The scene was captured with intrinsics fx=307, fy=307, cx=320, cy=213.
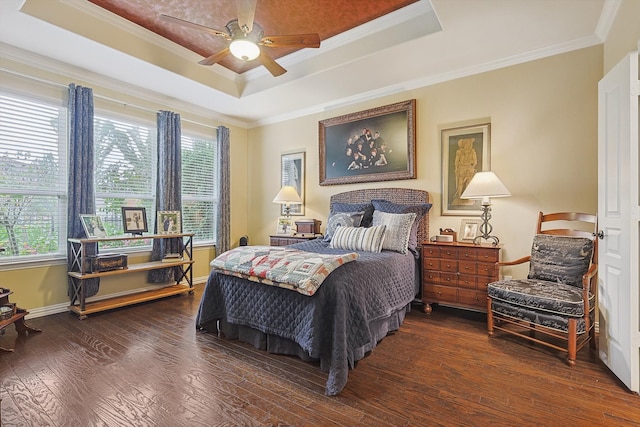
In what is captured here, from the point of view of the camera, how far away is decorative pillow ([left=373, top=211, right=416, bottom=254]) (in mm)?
3350

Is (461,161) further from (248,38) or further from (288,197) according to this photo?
(248,38)

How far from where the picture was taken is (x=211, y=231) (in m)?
5.37

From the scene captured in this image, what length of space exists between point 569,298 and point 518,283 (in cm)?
41

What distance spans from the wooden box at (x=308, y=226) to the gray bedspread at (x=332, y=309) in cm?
163

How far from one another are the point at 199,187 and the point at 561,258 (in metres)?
4.91

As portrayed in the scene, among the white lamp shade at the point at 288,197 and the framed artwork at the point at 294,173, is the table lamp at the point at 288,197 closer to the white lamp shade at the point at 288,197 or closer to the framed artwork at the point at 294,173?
the white lamp shade at the point at 288,197

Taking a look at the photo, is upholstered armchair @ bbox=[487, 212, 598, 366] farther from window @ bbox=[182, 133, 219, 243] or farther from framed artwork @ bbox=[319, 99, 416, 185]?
window @ bbox=[182, 133, 219, 243]

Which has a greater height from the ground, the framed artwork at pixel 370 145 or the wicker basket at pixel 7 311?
the framed artwork at pixel 370 145

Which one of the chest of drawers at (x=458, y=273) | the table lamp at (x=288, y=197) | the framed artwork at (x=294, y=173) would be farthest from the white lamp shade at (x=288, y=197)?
the chest of drawers at (x=458, y=273)

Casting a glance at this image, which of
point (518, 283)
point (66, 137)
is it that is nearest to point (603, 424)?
point (518, 283)

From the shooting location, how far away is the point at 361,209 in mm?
4094

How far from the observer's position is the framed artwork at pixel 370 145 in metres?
4.05

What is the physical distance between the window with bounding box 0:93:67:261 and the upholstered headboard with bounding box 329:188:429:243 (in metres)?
3.48

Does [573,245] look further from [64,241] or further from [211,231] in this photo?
[64,241]
